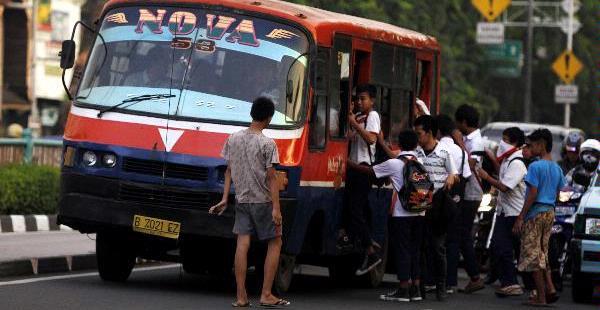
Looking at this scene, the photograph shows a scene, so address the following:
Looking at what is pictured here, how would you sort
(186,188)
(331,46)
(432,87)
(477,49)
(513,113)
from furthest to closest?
(513,113) → (477,49) → (432,87) → (331,46) → (186,188)

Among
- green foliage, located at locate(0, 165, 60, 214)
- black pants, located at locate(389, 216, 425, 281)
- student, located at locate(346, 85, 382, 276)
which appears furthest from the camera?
green foliage, located at locate(0, 165, 60, 214)

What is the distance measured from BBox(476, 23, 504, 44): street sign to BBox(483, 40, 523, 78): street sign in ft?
8.75

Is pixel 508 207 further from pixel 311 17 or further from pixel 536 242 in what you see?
pixel 311 17

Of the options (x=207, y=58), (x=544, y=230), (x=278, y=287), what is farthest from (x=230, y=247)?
(x=544, y=230)

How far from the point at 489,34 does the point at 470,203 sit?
34.9 meters

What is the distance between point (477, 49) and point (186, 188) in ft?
138

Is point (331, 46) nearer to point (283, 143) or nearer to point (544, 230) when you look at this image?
point (283, 143)

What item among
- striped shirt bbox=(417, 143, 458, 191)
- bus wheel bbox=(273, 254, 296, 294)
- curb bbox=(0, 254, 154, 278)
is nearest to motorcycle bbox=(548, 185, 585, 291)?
striped shirt bbox=(417, 143, 458, 191)

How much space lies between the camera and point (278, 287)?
15539 millimetres

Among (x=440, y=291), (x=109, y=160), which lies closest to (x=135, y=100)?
(x=109, y=160)

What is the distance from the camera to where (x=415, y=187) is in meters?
15.7

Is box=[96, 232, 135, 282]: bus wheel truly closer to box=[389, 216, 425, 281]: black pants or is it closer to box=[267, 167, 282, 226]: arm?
box=[267, 167, 282, 226]: arm

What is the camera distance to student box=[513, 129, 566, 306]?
52.6ft

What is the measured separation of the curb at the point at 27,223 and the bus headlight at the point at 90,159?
9243 mm
